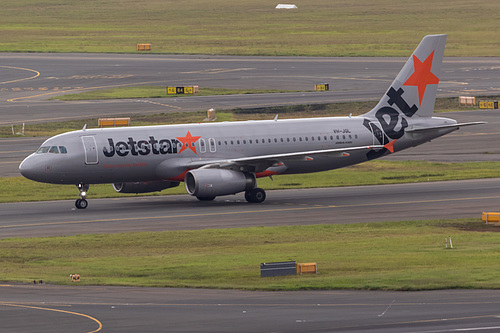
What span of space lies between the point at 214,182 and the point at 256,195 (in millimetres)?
3487

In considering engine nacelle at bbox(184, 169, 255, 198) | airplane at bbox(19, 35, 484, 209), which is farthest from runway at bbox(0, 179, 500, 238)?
airplane at bbox(19, 35, 484, 209)

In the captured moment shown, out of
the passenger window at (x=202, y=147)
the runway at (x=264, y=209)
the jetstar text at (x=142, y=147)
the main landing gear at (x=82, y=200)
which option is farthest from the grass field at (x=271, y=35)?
the main landing gear at (x=82, y=200)

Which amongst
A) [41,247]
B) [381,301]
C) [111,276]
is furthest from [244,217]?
[381,301]

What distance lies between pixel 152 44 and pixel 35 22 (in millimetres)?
49977

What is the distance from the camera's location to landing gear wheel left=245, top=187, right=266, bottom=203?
5916 cm

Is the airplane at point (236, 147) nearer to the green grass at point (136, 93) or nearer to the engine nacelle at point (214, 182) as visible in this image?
the engine nacelle at point (214, 182)

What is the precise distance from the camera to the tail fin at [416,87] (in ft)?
211

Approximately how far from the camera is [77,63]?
135125 millimetres

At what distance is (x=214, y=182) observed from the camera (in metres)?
57.0

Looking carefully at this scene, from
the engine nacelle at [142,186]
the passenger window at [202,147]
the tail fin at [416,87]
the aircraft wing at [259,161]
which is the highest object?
the tail fin at [416,87]

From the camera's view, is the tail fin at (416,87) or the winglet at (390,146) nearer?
the winglet at (390,146)

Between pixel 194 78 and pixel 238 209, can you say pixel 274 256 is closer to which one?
pixel 238 209

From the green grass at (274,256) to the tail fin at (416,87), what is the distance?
1548 centimetres

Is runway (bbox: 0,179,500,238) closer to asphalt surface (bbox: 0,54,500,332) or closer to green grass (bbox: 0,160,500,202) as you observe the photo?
asphalt surface (bbox: 0,54,500,332)
